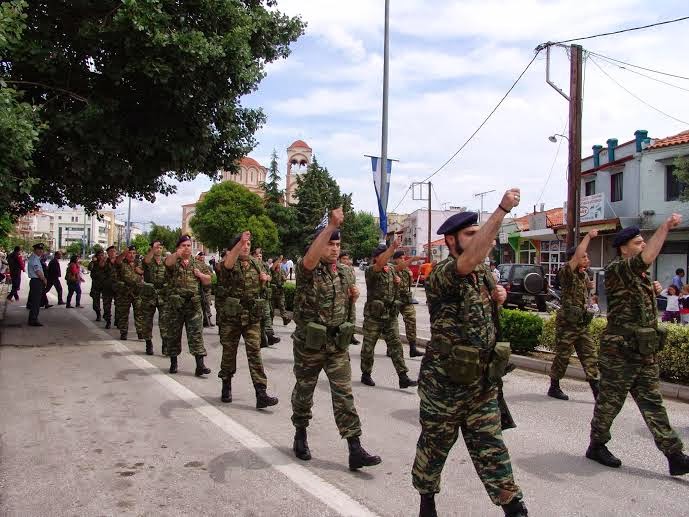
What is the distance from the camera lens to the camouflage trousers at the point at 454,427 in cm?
307

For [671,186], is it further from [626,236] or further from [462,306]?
[462,306]

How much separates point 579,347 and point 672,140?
2070 cm

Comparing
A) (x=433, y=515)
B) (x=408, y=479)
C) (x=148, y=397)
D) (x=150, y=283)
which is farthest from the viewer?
(x=150, y=283)

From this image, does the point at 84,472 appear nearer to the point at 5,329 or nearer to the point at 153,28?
the point at 153,28

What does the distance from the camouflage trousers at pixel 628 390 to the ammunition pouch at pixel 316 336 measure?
7.56 feet

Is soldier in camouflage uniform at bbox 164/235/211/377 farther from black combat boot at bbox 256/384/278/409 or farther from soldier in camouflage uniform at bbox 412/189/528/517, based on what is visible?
soldier in camouflage uniform at bbox 412/189/528/517

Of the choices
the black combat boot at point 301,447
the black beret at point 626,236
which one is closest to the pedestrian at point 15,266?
the black combat boot at point 301,447

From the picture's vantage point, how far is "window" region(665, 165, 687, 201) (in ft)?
73.2

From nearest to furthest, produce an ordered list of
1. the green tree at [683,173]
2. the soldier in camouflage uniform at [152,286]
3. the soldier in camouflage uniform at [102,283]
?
the soldier in camouflage uniform at [152,286], the soldier in camouflage uniform at [102,283], the green tree at [683,173]

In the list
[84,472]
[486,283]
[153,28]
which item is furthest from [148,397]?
[153,28]

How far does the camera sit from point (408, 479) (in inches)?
163

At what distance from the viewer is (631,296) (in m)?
4.67

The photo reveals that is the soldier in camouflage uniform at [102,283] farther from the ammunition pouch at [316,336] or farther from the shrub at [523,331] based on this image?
the ammunition pouch at [316,336]

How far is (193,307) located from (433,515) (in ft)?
17.6
